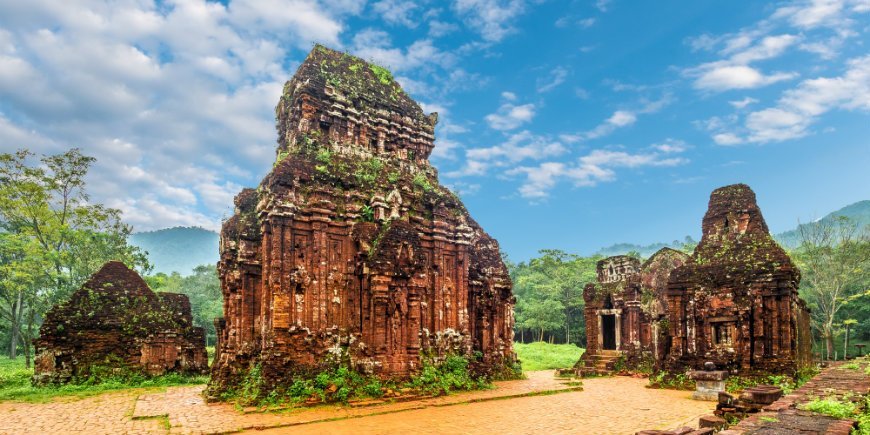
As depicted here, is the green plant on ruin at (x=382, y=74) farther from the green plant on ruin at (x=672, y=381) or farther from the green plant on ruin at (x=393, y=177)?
the green plant on ruin at (x=672, y=381)

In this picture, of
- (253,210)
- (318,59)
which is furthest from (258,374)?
(318,59)

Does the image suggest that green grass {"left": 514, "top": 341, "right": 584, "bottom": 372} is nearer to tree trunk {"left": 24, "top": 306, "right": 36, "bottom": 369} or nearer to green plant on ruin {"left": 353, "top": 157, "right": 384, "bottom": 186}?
green plant on ruin {"left": 353, "top": 157, "right": 384, "bottom": 186}

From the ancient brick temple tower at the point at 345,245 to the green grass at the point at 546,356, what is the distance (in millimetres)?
10631

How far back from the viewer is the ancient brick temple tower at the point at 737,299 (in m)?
15.1

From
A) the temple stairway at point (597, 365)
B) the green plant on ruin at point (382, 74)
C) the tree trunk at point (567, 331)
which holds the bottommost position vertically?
the tree trunk at point (567, 331)

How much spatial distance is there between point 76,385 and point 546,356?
23735 millimetres

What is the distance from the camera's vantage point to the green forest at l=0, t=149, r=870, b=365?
24.2 meters

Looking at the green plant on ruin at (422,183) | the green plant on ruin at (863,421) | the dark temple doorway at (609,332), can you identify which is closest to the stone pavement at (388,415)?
the green plant on ruin at (863,421)

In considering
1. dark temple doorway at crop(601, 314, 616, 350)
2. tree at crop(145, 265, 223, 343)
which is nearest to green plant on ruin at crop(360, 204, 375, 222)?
dark temple doorway at crop(601, 314, 616, 350)

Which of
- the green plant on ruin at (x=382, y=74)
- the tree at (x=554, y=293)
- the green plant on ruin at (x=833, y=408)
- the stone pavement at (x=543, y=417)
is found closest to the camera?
the green plant on ruin at (x=833, y=408)

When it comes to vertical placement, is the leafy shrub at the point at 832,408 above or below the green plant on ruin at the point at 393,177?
below

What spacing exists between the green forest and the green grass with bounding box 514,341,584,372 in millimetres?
6154

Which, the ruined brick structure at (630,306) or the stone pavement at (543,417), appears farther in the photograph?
the ruined brick structure at (630,306)

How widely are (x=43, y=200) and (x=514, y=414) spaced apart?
25.5m
